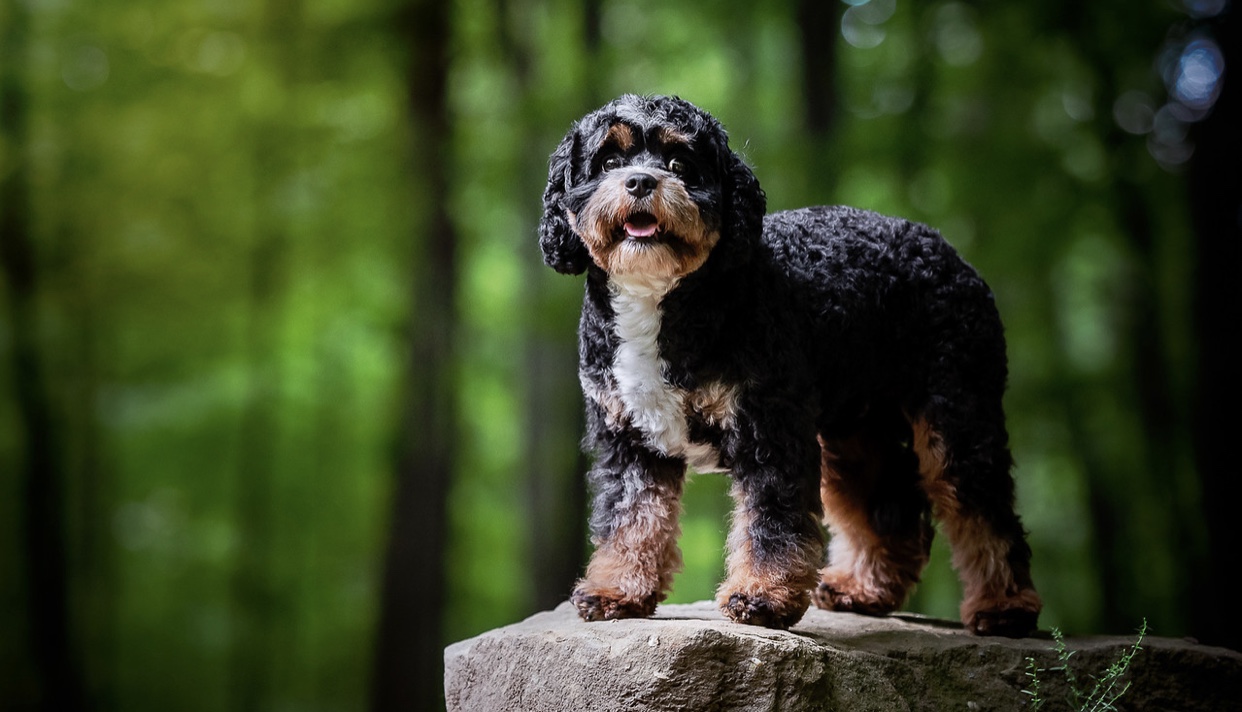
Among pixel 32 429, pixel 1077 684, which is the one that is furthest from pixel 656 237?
pixel 32 429

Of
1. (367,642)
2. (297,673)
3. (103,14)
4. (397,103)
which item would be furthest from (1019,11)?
(297,673)

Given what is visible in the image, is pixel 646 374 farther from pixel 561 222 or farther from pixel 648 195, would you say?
pixel 648 195

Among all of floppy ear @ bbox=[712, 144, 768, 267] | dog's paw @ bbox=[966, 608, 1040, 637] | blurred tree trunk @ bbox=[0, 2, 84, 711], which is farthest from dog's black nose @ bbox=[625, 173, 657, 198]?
blurred tree trunk @ bbox=[0, 2, 84, 711]

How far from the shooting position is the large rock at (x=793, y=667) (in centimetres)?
425

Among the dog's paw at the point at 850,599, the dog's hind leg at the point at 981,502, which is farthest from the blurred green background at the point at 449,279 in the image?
the dog's hind leg at the point at 981,502

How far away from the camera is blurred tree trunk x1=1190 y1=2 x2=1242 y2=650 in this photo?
10.0 m

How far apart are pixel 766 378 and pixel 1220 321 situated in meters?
7.31

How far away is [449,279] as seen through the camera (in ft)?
39.9

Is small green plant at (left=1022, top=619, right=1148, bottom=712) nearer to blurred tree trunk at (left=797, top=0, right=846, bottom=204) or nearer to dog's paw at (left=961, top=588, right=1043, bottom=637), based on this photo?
dog's paw at (left=961, top=588, right=1043, bottom=637)

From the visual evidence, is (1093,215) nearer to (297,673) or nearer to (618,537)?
(618,537)

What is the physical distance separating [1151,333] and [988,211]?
2415mm

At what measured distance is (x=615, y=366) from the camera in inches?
185

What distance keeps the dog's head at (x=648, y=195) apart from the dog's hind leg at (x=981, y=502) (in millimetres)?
1414

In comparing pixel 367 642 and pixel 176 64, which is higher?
pixel 176 64
